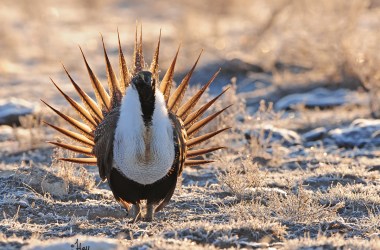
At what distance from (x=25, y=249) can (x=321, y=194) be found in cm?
243

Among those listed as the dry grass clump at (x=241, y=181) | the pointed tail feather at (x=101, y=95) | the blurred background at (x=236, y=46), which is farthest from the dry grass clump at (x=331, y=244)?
the blurred background at (x=236, y=46)

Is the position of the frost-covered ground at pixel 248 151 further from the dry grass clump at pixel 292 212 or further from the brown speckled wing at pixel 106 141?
the brown speckled wing at pixel 106 141

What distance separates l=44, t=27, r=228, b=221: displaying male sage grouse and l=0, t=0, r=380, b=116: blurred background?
4.76 metres

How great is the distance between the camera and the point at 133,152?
445 centimetres

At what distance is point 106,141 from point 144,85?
1.76 ft

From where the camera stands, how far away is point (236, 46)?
13844 millimetres

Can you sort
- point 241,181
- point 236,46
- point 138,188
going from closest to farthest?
point 138,188, point 241,181, point 236,46

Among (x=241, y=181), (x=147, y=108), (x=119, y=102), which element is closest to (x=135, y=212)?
(x=119, y=102)

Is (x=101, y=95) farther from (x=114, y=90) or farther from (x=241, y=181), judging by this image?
(x=241, y=181)

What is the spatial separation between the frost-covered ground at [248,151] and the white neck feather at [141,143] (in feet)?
1.07

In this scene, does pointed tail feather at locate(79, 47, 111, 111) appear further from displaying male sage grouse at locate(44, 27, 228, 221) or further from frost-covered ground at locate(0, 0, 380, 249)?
frost-covered ground at locate(0, 0, 380, 249)

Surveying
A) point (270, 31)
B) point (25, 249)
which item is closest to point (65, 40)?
point (270, 31)

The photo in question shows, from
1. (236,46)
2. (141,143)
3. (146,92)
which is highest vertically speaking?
(236,46)

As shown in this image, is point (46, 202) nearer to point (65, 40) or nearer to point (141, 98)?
point (141, 98)
